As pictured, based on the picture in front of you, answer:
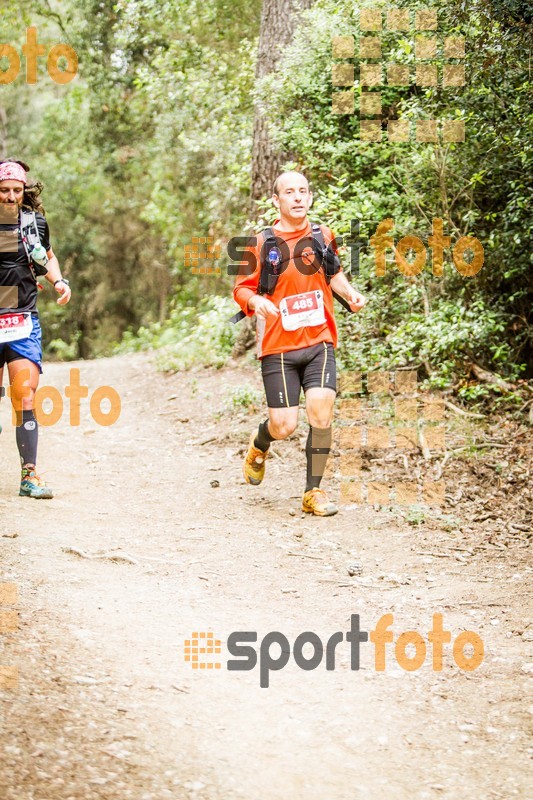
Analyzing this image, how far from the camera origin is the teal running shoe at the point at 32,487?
240 inches

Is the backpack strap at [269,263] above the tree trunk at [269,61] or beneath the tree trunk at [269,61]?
beneath

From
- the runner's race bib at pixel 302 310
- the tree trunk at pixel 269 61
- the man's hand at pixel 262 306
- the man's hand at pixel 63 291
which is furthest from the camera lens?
the tree trunk at pixel 269 61

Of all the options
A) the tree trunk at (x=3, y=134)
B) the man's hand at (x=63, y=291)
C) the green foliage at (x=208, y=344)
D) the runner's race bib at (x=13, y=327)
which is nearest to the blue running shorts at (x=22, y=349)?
the runner's race bib at (x=13, y=327)

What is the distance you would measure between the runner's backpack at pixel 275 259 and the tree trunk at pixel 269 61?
12.9 feet

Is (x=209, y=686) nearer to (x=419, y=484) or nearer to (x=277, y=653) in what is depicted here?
(x=277, y=653)

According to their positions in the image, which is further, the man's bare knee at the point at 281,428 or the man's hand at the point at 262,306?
the man's bare knee at the point at 281,428

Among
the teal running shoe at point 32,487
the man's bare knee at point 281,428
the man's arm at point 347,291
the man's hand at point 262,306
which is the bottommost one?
the teal running shoe at point 32,487

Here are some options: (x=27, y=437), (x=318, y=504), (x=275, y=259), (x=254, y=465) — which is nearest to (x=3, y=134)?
(x=27, y=437)

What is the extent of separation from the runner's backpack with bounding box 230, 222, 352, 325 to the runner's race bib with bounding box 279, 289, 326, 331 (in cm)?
15

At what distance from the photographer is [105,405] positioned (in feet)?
36.5

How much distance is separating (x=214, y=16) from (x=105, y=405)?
7.23 metres

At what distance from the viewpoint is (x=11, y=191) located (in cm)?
590

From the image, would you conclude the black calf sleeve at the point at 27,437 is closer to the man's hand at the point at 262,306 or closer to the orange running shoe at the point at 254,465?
the orange running shoe at the point at 254,465

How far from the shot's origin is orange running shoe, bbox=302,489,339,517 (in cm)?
601
